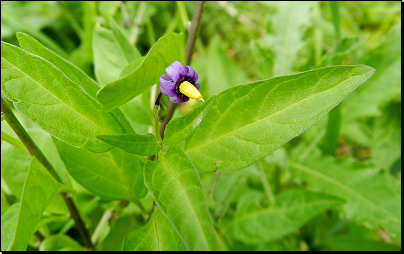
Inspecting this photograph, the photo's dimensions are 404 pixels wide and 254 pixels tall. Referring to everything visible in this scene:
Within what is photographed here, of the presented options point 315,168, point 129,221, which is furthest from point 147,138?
point 315,168

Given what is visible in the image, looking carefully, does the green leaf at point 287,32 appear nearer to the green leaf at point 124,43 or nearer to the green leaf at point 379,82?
the green leaf at point 379,82

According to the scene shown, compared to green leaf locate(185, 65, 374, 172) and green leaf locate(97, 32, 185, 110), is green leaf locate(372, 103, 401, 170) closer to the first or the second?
green leaf locate(185, 65, 374, 172)

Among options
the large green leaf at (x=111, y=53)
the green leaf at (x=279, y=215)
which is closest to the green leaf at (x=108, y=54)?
the large green leaf at (x=111, y=53)

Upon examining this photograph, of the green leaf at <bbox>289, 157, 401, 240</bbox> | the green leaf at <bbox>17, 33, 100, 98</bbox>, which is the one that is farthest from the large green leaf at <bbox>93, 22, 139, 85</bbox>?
the green leaf at <bbox>289, 157, 401, 240</bbox>

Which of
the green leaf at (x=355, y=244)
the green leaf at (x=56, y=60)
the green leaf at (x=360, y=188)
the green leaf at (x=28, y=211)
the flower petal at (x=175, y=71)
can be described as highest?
the green leaf at (x=56, y=60)

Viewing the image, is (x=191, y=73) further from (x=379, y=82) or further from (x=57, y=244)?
(x=379, y=82)

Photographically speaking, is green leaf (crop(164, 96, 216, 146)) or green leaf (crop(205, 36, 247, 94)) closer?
green leaf (crop(164, 96, 216, 146))
